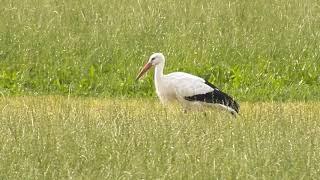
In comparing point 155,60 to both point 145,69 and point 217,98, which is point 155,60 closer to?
point 145,69

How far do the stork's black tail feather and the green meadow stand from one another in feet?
0.96

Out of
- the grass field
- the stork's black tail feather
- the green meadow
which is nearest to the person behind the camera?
the grass field

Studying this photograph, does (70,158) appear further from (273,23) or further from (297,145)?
(273,23)

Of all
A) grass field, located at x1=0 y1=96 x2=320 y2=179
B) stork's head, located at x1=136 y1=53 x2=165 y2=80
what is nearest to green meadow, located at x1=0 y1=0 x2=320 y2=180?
grass field, located at x1=0 y1=96 x2=320 y2=179

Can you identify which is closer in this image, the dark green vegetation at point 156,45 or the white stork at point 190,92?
the white stork at point 190,92

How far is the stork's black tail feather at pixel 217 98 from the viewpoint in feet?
31.4

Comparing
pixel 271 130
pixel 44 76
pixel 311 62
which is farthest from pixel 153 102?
pixel 271 130

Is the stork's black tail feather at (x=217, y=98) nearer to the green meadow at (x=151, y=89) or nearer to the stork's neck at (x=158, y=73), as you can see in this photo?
the green meadow at (x=151, y=89)

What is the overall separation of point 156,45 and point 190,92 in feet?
9.89

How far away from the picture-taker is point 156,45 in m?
13.0

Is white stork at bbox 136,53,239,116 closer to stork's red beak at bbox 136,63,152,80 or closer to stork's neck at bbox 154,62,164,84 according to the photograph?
stork's neck at bbox 154,62,164,84

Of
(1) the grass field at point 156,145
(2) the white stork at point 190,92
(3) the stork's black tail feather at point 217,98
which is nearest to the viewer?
(1) the grass field at point 156,145

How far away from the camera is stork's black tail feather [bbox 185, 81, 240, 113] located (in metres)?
9.59

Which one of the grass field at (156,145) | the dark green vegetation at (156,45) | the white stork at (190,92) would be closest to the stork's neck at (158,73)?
the white stork at (190,92)
